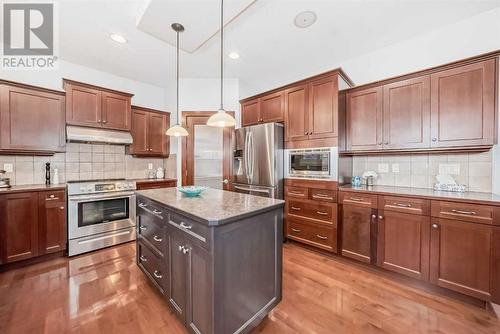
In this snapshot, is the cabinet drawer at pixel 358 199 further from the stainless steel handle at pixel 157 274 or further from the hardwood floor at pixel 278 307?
the stainless steel handle at pixel 157 274

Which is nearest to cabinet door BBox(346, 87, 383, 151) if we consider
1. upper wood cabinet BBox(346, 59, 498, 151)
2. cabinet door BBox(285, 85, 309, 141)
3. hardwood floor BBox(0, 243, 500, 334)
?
upper wood cabinet BBox(346, 59, 498, 151)

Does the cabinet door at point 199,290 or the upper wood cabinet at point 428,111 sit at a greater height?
the upper wood cabinet at point 428,111

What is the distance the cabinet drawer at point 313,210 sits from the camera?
266 centimetres

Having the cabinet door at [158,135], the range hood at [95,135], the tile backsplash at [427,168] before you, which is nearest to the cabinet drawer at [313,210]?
the tile backsplash at [427,168]

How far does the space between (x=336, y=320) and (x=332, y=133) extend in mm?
1972

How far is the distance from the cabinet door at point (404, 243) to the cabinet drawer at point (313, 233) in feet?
1.71

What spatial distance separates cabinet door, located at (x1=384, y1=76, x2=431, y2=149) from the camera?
2.24 m

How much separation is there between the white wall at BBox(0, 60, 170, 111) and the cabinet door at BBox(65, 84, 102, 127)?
17.1 inches

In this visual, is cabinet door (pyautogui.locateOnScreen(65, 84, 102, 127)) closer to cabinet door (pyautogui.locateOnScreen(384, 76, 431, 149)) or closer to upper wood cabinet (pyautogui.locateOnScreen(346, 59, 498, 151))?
upper wood cabinet (pyautogui.locateOnScreen(346, 59, 498, 151))

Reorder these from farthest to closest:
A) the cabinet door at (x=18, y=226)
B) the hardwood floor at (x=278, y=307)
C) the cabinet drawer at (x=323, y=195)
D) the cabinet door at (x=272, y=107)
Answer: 1. the cabinet door at (x=272, y=107)
2. the cabinet drawer at (x=323, y=195)
3. the cabinet door at (x=18, y=226)
4. the hardwood floor at (x=278, y=307)

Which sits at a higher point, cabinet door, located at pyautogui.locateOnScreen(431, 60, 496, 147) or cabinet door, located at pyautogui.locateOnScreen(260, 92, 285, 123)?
cabinet door, located at pyautogui.locateOnScreen(260, 92, 285, 123)

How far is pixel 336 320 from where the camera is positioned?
1.67 m

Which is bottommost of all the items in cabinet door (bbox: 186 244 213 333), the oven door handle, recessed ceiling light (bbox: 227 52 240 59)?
cabinet door (bbox: 186 244 213 333)

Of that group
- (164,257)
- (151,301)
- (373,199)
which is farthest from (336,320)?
(151,301)
